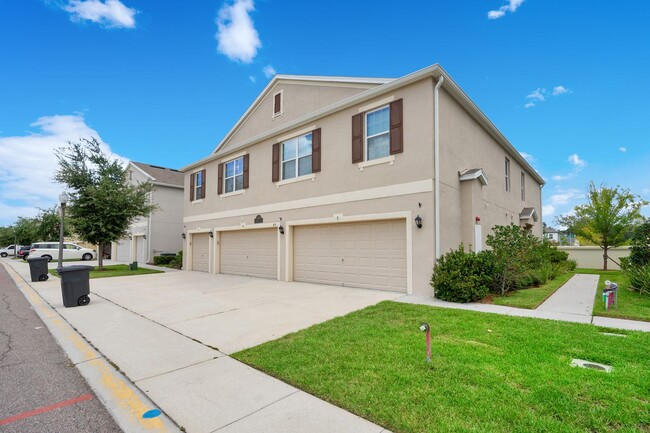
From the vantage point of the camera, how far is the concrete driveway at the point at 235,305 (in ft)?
18.8

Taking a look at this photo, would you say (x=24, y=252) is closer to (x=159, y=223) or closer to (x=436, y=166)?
(x=159, y=223)

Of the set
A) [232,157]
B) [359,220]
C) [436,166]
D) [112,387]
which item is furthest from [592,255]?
[112,387]

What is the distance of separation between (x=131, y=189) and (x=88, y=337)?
1484 centimetres

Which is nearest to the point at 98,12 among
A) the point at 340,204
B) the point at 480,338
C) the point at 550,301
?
the point at 340,204

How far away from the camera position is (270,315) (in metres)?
6.92

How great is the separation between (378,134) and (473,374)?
802cm

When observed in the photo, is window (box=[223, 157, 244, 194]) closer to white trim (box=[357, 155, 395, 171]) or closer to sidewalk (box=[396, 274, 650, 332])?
white trim (box=[357, 155, 395, 171])

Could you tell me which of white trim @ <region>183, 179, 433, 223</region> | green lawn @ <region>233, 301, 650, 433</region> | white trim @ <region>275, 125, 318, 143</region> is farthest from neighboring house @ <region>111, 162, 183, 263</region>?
green lawn @ <region>233, 301, 650, 433</region>

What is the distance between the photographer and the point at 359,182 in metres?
10.6

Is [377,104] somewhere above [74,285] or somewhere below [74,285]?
above

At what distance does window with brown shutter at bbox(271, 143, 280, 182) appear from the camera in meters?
13.5

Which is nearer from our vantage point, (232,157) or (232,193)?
(232,193)

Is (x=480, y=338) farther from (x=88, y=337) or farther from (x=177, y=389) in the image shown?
(x=88, y=337)

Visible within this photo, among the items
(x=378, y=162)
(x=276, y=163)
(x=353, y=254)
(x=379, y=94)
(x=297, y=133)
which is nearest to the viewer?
(x=378, y=162)
